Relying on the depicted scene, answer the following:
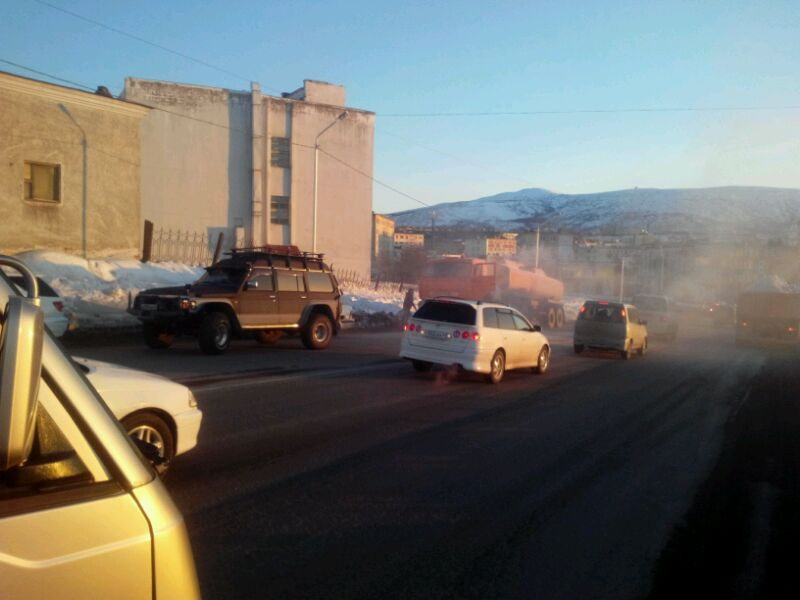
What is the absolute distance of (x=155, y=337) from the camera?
16.1 m

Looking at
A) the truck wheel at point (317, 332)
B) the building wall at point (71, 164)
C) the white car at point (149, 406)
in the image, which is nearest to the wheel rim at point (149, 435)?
the white car at point (149, 406)

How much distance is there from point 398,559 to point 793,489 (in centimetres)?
444

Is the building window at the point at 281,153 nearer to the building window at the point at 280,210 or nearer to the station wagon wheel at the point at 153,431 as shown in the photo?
the building window at the point at 280,210

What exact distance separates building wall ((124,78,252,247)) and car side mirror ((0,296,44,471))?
129 ft

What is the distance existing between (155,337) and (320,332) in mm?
4126

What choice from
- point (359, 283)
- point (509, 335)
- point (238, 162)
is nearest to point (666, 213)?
point (359, 283)

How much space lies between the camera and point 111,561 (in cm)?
190

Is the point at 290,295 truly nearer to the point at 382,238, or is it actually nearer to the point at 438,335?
the point at 438,335

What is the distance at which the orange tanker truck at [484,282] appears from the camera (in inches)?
1201

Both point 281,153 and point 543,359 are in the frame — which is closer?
point 543,359

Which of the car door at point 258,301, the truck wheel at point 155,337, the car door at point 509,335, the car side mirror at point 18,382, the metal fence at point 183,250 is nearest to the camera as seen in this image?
the car side mirror at point 18,382

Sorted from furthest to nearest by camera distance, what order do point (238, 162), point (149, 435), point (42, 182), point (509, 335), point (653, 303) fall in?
point (238, 162)
point (653, 303)
point (42, 182)
point (509, 335)
point (149, 435)

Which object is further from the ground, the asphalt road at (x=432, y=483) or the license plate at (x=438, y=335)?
the license plate at (x=438, y=335)

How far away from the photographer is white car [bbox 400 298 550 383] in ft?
43.3
